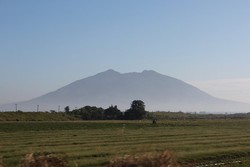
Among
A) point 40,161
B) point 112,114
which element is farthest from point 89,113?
point 40,161

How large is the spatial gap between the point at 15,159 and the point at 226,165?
13.0 metres

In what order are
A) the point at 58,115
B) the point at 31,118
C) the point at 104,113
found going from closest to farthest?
the point at 31,118
the point at 58,115
the point at 104,113

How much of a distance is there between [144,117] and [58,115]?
97.5ft

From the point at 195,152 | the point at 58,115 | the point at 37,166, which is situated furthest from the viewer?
the point at 58,115

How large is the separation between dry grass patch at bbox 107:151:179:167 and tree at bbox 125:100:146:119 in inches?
5338

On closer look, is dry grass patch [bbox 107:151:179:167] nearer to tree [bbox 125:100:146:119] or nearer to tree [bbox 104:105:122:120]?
tree [bbox 125:100:146:119]

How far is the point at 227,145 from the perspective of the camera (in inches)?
1590

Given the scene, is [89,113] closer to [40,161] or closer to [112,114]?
[112,114]

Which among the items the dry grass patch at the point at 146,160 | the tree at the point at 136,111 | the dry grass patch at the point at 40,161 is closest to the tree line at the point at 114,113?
the tree at the point at 136,111

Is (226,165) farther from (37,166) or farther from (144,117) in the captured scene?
(144,117)

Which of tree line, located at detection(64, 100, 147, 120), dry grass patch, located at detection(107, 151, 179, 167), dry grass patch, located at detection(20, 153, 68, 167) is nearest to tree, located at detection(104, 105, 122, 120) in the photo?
tree line, located at detection(64, 100, 147, 120)

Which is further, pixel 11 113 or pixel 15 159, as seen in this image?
pixel 11 113

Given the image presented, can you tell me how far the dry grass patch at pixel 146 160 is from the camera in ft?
51.6

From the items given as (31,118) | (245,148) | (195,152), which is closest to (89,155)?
(195,152)
